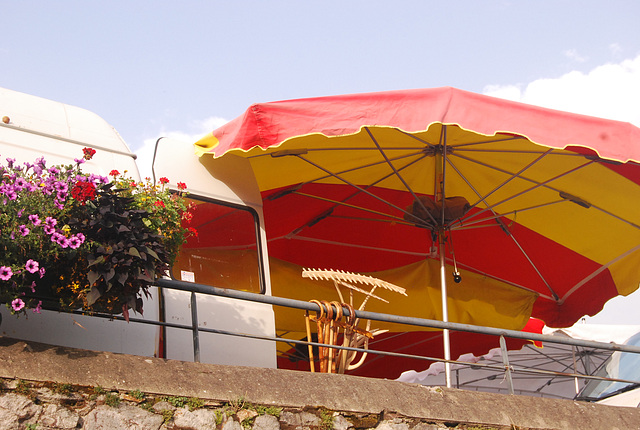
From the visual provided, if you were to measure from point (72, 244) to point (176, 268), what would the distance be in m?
1.99

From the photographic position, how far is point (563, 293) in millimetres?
9891

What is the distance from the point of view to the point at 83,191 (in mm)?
4352

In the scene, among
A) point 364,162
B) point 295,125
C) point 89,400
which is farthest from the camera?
point 364,162

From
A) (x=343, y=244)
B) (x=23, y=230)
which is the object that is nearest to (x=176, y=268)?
(x=23, y=230)

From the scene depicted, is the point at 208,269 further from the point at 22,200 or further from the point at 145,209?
the point at 22,200

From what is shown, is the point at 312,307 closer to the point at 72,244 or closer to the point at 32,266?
the point at 72,244

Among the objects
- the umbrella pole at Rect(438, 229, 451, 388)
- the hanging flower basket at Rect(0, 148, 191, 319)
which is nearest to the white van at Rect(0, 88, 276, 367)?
the hanging flower basket at Rect(0, 148, 191, 319)

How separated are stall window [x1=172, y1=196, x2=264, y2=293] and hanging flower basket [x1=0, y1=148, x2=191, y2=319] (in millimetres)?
1669

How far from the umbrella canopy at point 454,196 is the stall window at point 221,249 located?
562 millimetres

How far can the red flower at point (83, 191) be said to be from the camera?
4.34 m

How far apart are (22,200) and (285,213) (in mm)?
4588

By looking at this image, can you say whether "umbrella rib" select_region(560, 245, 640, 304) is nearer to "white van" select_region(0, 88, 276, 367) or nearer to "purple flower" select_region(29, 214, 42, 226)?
"white van" select_region(0, 88, 276, 367)

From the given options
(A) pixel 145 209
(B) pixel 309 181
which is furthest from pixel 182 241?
(B) pixel 309 181

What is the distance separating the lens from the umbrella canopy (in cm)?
595
